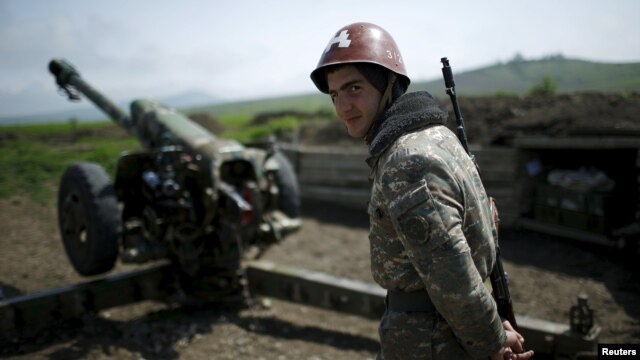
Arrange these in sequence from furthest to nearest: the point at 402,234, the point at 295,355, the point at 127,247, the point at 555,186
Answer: the point at 555,186, the point at 127,247, the point at 295,355, the point at 402,234

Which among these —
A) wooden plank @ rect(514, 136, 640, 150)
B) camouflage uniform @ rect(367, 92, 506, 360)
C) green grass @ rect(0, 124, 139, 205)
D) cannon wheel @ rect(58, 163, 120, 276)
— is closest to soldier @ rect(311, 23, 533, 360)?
camouflage uniform @ rect(367, 92, 506, 360)

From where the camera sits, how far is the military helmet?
2.03 meters

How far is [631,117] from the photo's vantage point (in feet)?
24.1

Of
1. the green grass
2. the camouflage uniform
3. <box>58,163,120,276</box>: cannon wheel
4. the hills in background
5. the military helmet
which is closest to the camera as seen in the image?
the camouflage uniform

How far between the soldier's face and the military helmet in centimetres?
5

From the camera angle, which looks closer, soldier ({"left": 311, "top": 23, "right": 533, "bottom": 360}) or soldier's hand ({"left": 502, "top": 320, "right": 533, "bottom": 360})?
soldier ({"left": 311, "top": 23, "right": 533, "bottom": 360})

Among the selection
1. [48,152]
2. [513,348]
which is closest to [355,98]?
[513,348]

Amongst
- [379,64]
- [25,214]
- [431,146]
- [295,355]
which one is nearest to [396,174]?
[431,146]

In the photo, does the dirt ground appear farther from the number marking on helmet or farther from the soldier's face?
the number marking on helmet

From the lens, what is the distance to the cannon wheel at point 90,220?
4750mm

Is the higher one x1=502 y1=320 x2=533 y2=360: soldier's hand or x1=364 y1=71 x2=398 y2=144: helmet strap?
x1=364 y1=71 x2=398 y2=144: helmet strap

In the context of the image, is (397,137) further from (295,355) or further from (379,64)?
(295,355)

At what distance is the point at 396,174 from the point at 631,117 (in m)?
7.02

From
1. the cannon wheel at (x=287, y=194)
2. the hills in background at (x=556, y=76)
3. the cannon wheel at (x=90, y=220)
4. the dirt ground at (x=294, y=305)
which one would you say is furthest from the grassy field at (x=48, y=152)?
the cannon wheel at (x=90, y=220)
